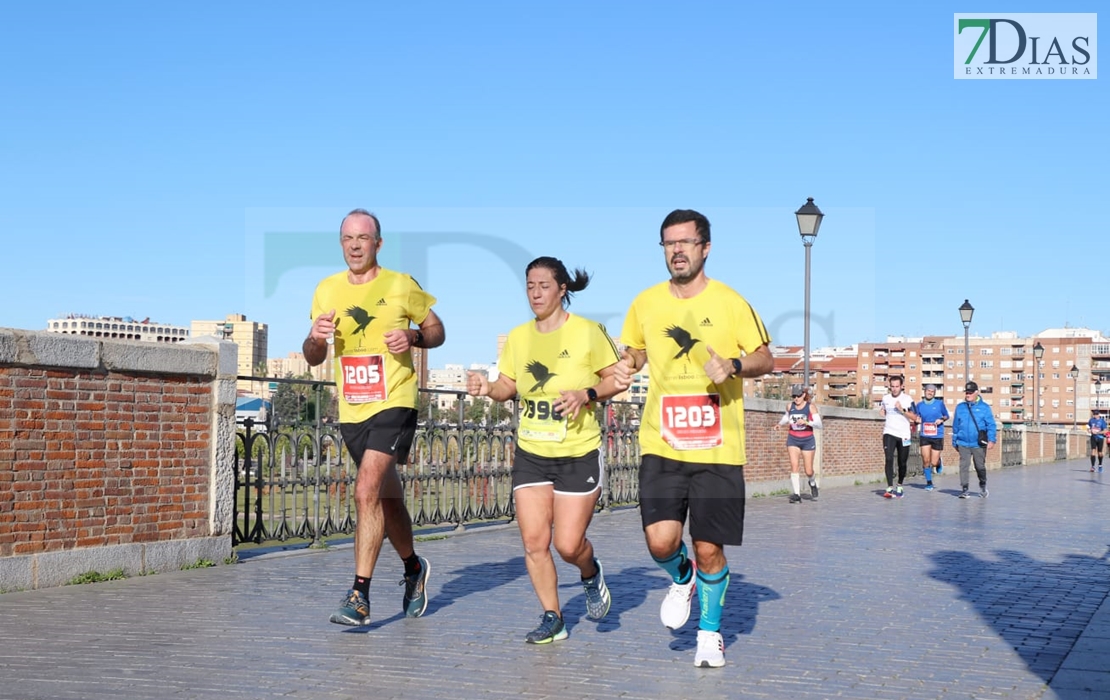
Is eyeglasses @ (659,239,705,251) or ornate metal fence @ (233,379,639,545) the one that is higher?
eyeglasses @ (659,239,705,251)

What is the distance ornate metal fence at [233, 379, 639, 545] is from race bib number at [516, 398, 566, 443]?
4660 millimetres

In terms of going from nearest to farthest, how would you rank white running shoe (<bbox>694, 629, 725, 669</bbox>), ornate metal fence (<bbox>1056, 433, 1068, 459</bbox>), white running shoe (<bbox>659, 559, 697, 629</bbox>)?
white running shoe (<bbox>694, 629, 725, 669</bbox>), white running shoe (<bbox>659, 559, 697, 629</bbox>), ornate metal fence (<bbox>1056, 433, 1068, 459</bbox>)

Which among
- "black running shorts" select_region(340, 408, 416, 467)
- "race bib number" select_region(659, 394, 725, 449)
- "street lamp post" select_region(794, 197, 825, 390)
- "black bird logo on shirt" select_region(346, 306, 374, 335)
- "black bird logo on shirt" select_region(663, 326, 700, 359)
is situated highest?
"street lamp post" select_region(794, 197, 825, 390)

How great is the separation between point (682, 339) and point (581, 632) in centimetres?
201

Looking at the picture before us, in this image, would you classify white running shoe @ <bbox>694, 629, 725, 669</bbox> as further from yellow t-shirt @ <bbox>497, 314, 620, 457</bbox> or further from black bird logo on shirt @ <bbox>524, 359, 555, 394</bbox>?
black bird logo on shirt @ <bbox>524, 359, 555, 394</bbox>

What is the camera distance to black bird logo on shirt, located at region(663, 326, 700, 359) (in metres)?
6.29

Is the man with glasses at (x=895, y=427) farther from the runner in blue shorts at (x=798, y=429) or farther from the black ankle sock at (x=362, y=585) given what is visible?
the black ankle sock at (x=362, y=585)

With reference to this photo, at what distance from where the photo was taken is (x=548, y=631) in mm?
6836

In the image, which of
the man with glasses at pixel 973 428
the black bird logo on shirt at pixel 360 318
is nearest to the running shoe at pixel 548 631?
the black bird logo on shirt at pixel 360 318

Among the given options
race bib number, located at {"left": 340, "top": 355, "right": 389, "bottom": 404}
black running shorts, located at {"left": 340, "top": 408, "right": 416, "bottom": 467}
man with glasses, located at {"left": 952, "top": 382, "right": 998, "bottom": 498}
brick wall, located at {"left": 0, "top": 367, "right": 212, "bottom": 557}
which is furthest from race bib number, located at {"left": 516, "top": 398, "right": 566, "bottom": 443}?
man with glasses, located at {"left": 952, "top": 382, "right": 998, "bottom": 498}

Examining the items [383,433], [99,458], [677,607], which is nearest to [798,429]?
[99,458]

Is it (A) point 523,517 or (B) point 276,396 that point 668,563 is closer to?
(A) point 523,517

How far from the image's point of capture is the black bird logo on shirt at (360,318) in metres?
7.36

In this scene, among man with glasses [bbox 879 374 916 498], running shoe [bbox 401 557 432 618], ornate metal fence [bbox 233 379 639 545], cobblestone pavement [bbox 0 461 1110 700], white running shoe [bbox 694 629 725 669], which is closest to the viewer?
cobblestone pavement [bbox 0 461 1110 700]
